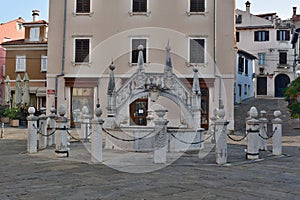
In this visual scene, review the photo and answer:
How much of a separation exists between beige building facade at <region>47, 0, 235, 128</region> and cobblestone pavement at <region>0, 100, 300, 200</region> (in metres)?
13.2

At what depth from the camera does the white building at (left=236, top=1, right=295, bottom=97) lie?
167 ft

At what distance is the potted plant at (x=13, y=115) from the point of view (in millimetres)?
27578

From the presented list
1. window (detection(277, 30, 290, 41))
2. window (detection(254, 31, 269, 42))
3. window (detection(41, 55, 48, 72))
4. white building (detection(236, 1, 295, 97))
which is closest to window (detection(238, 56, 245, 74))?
white building (detection(236, 1, 295, 97))

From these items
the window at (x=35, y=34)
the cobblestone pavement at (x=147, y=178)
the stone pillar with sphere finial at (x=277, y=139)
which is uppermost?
the window at (x=35, y=34)

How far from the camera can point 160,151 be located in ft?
35.1

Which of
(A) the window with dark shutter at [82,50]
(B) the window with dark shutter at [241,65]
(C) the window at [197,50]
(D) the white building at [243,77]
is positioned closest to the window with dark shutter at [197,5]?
(C) the window at [197,50]

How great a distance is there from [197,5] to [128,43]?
529cm

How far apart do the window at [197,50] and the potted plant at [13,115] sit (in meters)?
13.3

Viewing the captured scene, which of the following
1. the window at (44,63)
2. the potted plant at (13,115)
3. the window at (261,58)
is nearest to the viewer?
the potted plant at (13,115)

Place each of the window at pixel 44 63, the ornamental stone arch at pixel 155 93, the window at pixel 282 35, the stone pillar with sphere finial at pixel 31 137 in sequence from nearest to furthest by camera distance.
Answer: the stone pillar with sphere finial at pixel 31 137
the ornamental stone arch at pixel 155 93
the window at pixel 44 63
the window at pixel 282 35

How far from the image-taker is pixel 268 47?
168 ft

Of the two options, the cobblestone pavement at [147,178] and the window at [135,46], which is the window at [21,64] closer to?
the window at [135,46]

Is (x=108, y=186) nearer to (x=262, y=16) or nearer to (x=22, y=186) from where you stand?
(x=22, y=186)

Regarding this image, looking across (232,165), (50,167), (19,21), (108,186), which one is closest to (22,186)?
(108,186)
